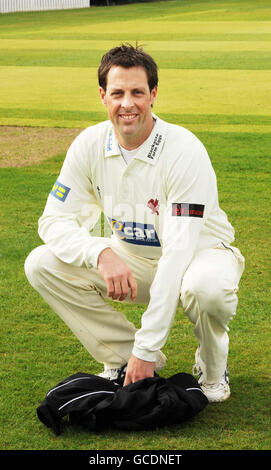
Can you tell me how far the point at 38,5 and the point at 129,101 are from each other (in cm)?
3980

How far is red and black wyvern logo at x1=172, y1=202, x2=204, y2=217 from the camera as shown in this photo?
3.77m

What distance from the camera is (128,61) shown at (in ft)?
12.6

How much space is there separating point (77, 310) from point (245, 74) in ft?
43.2

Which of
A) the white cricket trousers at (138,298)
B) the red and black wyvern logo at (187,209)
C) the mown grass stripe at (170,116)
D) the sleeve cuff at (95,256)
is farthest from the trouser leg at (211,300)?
the mown grass stripe at (170,116)

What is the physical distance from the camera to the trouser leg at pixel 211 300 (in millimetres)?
3684

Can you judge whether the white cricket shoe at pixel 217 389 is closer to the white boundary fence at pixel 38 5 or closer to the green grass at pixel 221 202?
the green grass at pixel 221 202

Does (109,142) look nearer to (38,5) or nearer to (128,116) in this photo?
(128,116)

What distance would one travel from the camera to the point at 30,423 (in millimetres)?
3748

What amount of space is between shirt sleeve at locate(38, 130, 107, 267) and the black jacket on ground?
614 millimetres

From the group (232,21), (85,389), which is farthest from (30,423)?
(232,21)

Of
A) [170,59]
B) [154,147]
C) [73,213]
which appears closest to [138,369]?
[73,213]

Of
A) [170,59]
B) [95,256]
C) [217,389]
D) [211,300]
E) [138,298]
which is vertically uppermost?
[170,59]

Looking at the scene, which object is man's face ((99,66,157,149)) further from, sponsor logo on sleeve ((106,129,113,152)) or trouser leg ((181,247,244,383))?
trouser leg ((181,247,244,383))

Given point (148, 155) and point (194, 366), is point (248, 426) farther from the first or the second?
point (148, 155)
